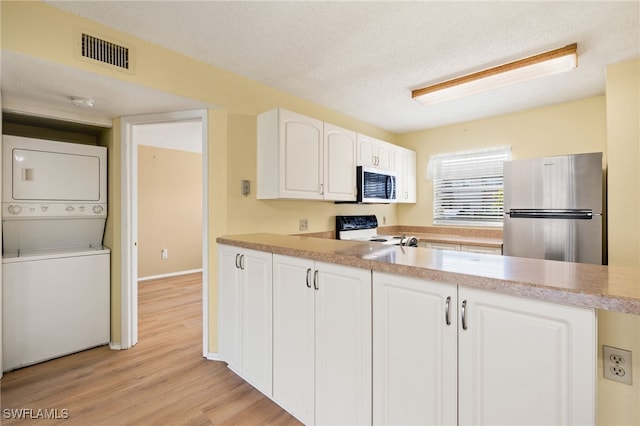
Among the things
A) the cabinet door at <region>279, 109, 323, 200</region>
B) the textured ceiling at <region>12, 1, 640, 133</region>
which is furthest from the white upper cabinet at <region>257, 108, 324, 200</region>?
the textured ceiling at <region>12, 1, 640, 133</region>

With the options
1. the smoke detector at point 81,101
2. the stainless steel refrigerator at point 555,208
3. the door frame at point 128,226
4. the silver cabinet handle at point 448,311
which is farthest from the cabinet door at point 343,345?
the stainless steel refrigerator at point 555,208

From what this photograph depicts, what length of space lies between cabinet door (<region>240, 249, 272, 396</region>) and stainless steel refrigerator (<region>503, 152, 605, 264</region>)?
2.46m

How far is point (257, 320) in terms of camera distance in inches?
77.3

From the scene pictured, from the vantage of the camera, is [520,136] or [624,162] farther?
[520,136]

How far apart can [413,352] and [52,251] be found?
10.0 ft

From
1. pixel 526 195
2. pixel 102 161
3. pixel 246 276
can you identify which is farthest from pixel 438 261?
pixel 102 161

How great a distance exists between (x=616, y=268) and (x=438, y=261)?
67 centimetres

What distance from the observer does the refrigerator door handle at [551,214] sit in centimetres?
252

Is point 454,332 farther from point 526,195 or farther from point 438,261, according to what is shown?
point 526,195

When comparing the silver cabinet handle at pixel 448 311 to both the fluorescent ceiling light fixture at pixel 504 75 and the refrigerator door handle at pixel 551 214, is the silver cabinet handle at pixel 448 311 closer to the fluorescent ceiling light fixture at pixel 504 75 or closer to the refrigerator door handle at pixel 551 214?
the fluorescent ceiling light fixture at pixel 504 75

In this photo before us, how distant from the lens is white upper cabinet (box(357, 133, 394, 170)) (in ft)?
10.9

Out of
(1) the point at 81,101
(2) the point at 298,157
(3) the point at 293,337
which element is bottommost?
(3) the point at 293,337

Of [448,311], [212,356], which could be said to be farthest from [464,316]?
[212,356]

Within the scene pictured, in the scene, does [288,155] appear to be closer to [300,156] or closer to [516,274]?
[300,156]
